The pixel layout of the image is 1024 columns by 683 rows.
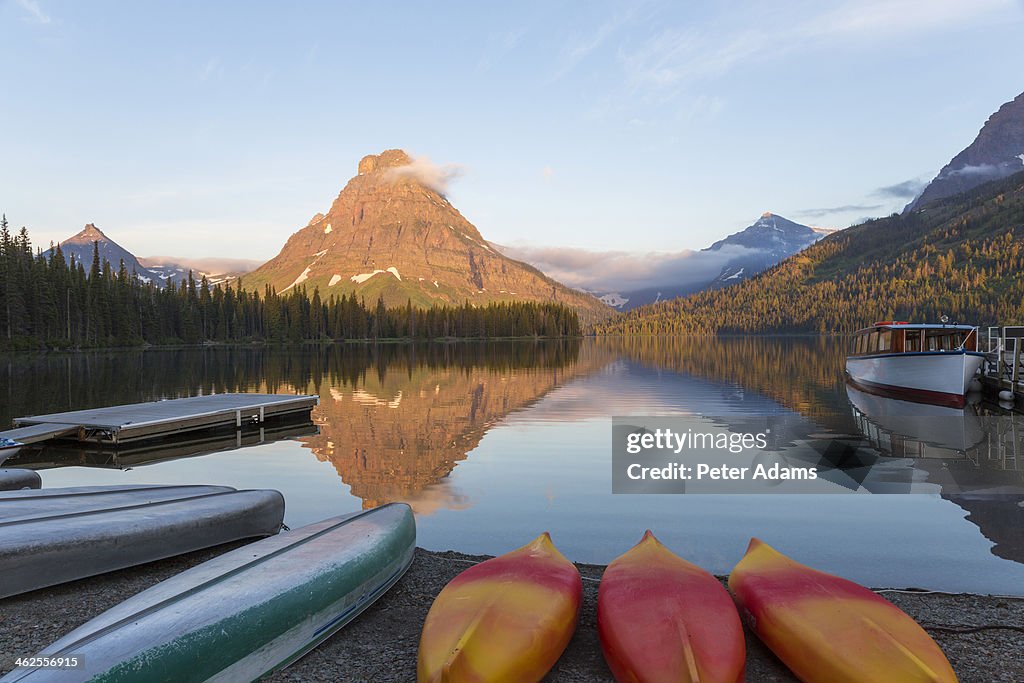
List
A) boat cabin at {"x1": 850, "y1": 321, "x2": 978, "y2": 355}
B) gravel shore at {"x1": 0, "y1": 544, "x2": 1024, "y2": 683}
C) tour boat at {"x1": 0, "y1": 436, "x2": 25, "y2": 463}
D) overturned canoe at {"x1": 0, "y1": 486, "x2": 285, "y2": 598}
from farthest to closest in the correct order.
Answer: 1. boat cabin at {"x1": 850, "y1": 321, "x2": 978, "y2": 355}
2. tour boat at {"x1": 0, "y1": 436, "x2": 25, "y2": 463}
3. overturned canoe at {"x1": 0, "y1": 486, "x2": 285, "y2": 598}
4. gravel shore at {"x1": 0, "y1": 544, "x2": 1024, "y2": 683}

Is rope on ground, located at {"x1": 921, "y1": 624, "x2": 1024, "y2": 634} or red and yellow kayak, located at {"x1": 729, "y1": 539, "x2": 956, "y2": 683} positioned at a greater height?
red and yellow kayak, located at {"x1": 729, "y1": 539, "x2": 956, "y2": 683}

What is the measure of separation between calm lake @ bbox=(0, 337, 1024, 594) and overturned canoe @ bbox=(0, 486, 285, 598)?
2637 millimetres

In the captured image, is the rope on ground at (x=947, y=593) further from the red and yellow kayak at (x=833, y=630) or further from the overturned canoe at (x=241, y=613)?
the overturned canoe at (x=241, y=613)

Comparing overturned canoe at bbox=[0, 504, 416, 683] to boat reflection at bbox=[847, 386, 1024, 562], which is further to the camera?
boat reflection at bbox=[847, 386, 1024, 562]

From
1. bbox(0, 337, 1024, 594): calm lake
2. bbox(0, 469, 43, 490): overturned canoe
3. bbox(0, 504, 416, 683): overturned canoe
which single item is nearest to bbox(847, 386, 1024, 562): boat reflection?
bbox(0, 337, 1024, 594): calm lake

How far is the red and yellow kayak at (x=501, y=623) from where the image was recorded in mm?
6191

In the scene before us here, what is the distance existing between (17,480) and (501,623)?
45.3 feet

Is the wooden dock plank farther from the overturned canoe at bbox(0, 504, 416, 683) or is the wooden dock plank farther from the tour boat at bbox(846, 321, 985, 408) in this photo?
the tour boat at bbox(846, 321, 985, 408)

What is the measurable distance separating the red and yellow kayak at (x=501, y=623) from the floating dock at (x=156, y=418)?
21340 millimetres

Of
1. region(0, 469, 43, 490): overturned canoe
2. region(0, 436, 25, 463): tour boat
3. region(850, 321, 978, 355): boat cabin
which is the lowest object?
region(0, 436, 25, 463): tour boat

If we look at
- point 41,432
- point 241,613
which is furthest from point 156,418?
point 241,613

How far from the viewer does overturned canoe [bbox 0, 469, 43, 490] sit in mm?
14516

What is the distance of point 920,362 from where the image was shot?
129ft

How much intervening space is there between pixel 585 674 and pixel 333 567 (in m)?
3.45
